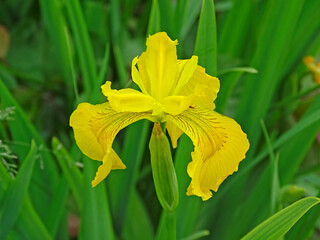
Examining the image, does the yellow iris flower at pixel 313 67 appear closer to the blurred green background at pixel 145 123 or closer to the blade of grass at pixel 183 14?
the blurred green background at pixel 145 123

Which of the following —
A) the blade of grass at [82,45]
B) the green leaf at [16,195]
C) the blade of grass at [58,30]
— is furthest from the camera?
the blade of grass at [58,30]

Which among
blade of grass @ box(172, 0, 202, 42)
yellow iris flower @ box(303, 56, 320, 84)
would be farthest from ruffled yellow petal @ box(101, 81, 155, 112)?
yellow iris flower @ box(303, 56, 320, 84)

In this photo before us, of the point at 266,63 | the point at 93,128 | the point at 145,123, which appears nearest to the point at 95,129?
the point at 93,128

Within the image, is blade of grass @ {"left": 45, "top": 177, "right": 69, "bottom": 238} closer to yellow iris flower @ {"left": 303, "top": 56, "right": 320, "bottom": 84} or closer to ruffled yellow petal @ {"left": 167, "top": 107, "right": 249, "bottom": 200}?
ruffled yellow petal @ {"left": 167, "top": 107, "right": 249, "bottom": 200}

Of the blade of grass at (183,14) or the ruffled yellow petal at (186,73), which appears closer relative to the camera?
the ruffled yellow petal at (186,73)

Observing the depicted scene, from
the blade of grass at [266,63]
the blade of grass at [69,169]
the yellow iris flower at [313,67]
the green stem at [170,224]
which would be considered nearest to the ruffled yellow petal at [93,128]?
the green stem at [170,224]

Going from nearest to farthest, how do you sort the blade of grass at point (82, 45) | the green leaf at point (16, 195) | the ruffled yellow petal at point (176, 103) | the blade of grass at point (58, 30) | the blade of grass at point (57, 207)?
the ruffled yellow petal at point (176, 103) < the green leaf at point (16, 195) < the blade of grass at point (57, 207) < the blade of grass at point (82, 45) < the blade of grass at point (58, 30)

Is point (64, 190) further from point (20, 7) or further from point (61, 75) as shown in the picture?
point (20, 7)
